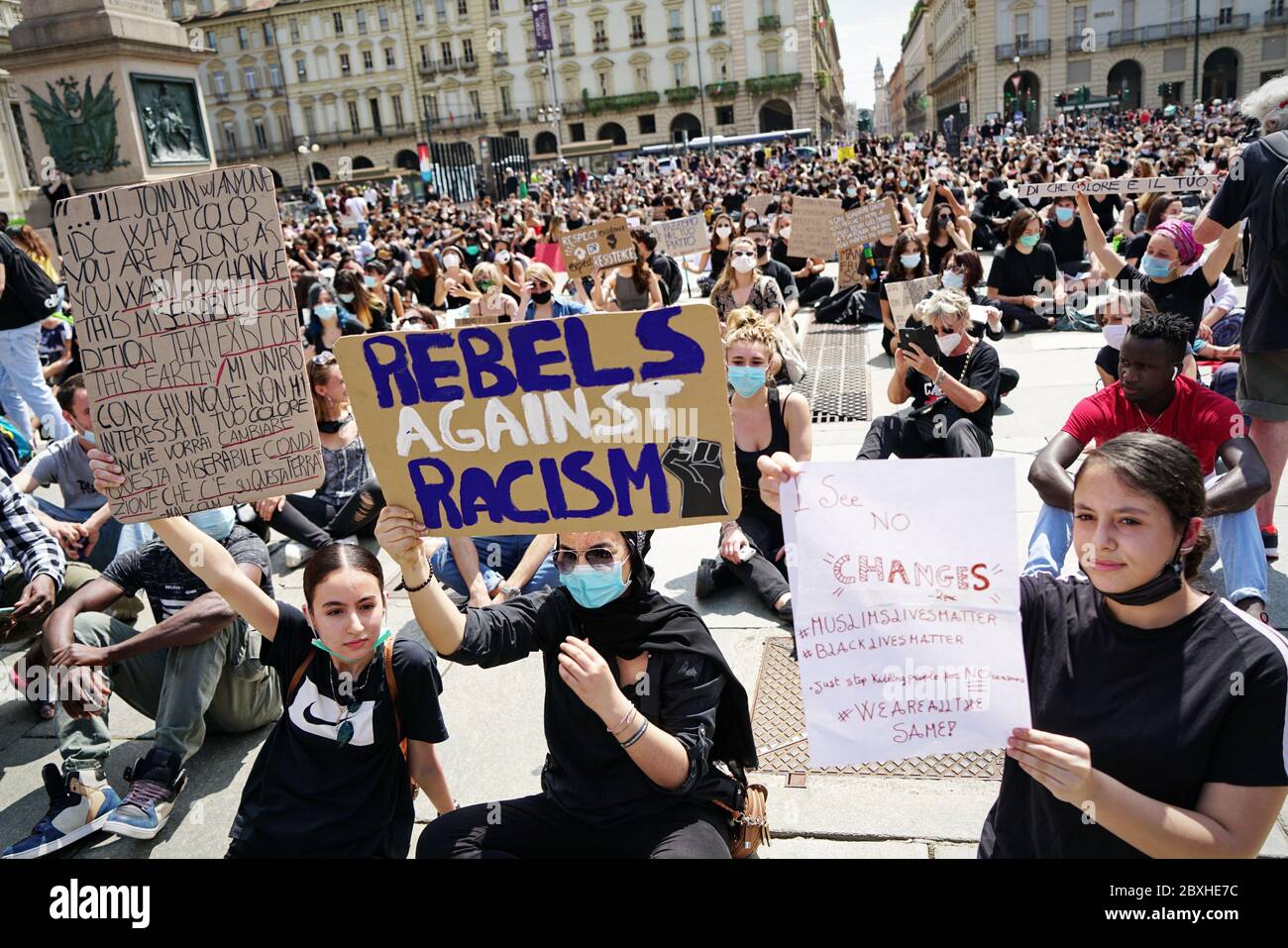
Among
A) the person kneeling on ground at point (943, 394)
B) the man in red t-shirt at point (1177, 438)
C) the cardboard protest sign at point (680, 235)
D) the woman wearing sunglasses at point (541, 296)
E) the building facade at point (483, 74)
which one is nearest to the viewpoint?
the man in red t-shirt at point (1177, 438)

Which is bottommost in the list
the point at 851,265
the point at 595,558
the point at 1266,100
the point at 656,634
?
the point at 656,634

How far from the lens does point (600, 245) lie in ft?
32.2

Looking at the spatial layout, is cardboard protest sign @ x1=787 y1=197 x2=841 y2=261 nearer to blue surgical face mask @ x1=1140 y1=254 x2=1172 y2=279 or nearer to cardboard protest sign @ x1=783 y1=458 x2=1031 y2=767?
blue surgical face mask @ x1=1140 y1=254 x2=1172 y2=279

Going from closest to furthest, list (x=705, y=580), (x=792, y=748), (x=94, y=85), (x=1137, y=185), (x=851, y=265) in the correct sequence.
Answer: (x=792, y=748)
(x=705, y=580)
(x=1137, y=185)
(x=851, y=265)
(x=94, y=85)

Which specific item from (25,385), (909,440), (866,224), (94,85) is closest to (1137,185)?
(909,440)

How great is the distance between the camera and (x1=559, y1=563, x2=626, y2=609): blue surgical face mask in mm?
2354

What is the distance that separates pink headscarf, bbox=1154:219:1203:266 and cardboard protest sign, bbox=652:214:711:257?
7320 millimetres

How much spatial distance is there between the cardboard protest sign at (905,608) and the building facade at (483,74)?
68376 millimetres

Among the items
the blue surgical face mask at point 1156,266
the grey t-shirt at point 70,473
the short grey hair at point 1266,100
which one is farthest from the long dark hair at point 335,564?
the blue surgical face mask at point 1156,266

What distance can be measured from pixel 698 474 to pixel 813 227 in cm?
1002

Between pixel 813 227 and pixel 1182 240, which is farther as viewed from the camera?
pixel 813 227

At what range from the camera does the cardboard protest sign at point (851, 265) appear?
35.3ft

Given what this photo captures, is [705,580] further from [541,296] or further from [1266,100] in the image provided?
[541,296]

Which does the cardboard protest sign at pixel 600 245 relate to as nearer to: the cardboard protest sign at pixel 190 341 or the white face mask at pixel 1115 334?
the white face mask at pixel 1115 334
